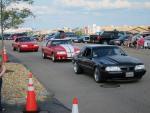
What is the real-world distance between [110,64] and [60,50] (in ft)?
34.4

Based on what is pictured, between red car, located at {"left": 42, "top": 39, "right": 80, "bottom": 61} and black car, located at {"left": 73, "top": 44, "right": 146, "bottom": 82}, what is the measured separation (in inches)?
300

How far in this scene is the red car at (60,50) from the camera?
24.3m

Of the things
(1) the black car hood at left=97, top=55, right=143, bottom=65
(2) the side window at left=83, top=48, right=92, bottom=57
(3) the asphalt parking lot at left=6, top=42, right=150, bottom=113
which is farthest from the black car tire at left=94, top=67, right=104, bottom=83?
(2) the side window at left=83, top=48, right=92, bottom=57

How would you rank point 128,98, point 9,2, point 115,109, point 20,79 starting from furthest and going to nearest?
point 9,2
point 20,79
point 128,98
point 115,109

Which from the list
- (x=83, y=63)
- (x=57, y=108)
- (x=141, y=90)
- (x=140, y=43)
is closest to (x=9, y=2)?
(x=83, y=63)

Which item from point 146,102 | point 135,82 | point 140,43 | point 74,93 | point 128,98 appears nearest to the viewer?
point 146,102

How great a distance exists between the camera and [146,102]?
10602mm

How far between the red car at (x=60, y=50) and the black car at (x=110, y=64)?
761cm

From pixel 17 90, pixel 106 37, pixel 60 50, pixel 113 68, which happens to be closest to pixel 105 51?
pixel 113 68

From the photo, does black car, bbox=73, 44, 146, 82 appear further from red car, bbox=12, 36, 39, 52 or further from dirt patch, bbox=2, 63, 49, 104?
red car, bbox=12, 36, 39, 52

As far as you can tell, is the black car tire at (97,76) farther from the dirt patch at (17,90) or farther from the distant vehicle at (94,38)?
the distant vehicle at (94,38)

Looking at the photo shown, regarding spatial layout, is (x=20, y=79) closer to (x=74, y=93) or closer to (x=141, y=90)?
(x=74, y=93)

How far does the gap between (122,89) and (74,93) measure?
155cm

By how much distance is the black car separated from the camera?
1408 centimetres
